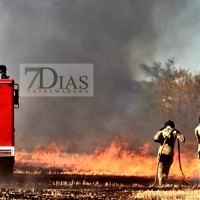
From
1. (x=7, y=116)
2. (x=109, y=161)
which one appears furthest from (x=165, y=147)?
(x=109, y=161)

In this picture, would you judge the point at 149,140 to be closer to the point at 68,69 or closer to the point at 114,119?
the point at 114,119

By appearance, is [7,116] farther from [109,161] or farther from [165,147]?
[109,161]

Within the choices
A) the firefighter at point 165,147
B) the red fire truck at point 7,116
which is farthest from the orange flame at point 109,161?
the red fire truck at point 7,116

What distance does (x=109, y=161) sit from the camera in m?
31.5

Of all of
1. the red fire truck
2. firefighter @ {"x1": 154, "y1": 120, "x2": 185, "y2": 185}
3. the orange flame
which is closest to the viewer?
the red fire truck

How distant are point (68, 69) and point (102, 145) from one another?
527 cm

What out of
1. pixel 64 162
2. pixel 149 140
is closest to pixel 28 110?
pixel 64 162

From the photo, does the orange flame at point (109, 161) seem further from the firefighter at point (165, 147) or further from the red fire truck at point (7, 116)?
the red fire truck at point (7, 116)

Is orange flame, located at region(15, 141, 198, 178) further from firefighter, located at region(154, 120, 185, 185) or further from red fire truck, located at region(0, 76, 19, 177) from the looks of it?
red fire truck, located at region(0, 76, 19, 177)

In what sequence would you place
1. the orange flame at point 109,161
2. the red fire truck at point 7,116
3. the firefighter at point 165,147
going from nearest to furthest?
1. the red fire truck at point 7,116
2. the firefighter at point 165,147
3. the orange flame at point 109,161

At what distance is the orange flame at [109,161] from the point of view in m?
30.1

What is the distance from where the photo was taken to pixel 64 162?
110ft

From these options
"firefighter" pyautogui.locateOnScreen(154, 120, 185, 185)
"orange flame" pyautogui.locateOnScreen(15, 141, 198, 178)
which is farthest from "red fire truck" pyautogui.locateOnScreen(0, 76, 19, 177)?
"orange flame" pyautogui.locateOnScreen(15, 141, 198, 178)

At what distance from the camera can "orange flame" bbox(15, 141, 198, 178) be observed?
30091 millimetres
